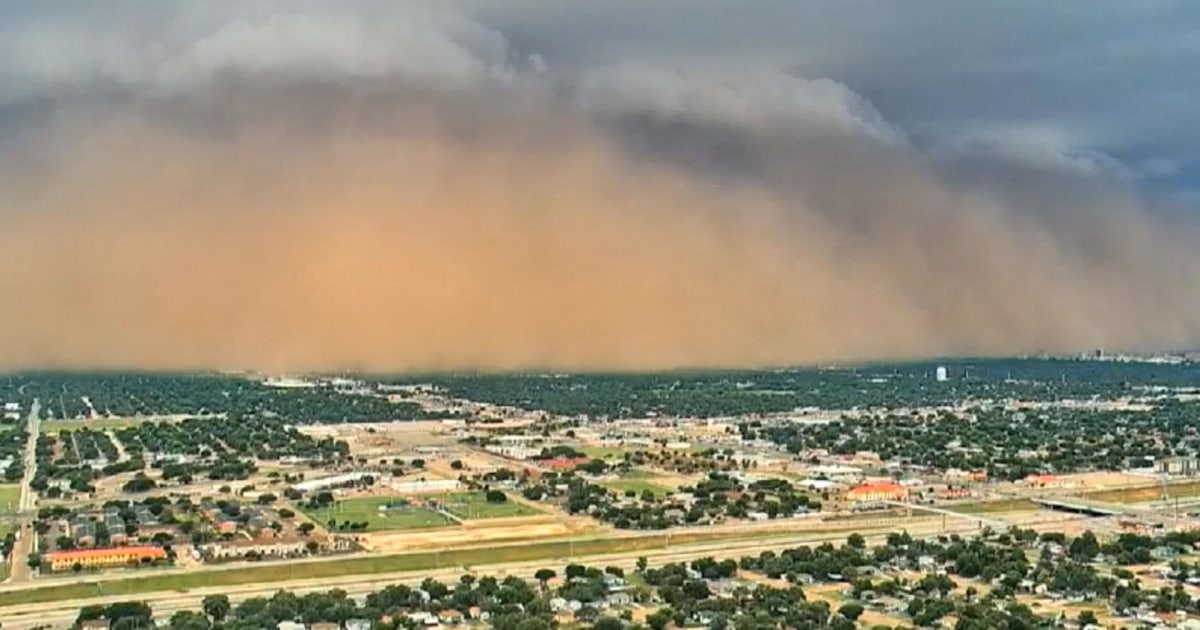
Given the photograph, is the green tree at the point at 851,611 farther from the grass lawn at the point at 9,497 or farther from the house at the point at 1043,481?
the grass lawn at the point at 9,497

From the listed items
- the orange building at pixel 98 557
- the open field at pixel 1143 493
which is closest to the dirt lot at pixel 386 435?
the orange building at pixel 98 557

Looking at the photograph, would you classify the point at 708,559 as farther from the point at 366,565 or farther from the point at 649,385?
the point at 649,385

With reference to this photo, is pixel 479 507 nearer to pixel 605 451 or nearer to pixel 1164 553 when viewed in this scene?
pixel 605 451

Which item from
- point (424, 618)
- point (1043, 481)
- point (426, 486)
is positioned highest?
point (1043, 481)

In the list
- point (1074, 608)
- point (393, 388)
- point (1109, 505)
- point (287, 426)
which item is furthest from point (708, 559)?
point (393, 388)

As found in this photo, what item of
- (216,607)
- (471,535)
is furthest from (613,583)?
(216,607)

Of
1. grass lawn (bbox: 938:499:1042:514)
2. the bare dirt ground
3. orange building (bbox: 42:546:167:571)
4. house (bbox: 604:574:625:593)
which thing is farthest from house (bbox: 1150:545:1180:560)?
orange building (bbox: 42:546:167:571)
